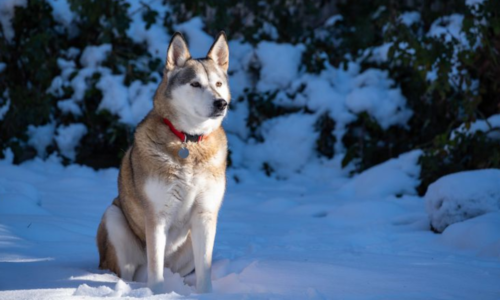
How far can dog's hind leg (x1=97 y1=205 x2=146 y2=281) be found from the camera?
11.2 feet

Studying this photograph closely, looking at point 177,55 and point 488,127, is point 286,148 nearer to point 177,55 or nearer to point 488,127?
point 488,127

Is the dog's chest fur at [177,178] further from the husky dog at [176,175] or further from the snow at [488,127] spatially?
the snow at [488,127]

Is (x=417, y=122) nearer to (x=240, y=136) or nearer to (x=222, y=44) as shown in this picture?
(x=240, y=136)

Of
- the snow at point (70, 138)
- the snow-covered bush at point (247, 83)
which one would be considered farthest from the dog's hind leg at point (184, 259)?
the snow at point (70, 138)

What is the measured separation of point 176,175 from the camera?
3.04 metres

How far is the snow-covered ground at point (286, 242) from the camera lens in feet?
9.67

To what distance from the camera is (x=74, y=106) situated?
745cm

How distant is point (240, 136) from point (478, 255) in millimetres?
4515

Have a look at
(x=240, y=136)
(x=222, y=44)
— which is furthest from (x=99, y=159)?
(x=222, y=44)

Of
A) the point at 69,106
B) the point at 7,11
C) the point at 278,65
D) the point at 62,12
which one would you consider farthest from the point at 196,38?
the point at 7,11

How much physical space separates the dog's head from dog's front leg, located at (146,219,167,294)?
1.79 feet

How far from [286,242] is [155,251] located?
185 cm

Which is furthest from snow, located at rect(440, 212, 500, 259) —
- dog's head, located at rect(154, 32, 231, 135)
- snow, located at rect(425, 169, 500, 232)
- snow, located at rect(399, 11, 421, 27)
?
snow, located at rect(399, 11, 421, 27)

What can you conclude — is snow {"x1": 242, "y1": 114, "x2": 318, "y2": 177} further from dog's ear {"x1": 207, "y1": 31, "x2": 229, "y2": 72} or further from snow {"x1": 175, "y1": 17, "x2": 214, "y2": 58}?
dog's ear {"x1": 207, "y1": 31, "x2": 229, "y2": 72}
